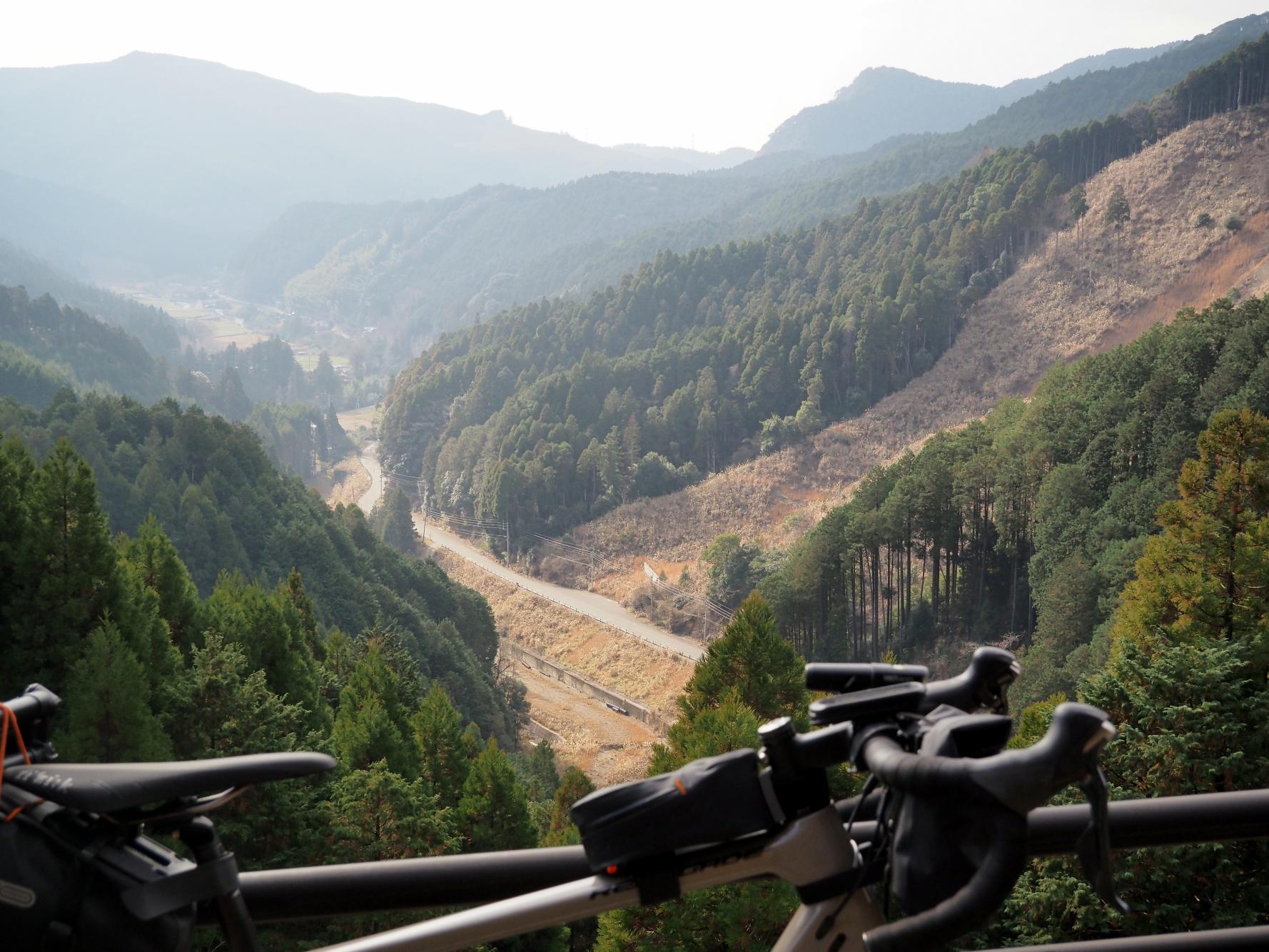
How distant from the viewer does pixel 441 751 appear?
89.3 ft

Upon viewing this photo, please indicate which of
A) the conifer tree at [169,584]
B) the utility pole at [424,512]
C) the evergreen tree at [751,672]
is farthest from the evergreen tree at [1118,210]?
the conifer tree at [169,584]

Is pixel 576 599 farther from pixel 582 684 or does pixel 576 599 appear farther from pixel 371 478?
pixel 371 478

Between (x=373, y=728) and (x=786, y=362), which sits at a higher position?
(x=786, y=362)

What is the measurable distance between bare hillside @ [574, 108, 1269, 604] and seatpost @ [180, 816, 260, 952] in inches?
2861

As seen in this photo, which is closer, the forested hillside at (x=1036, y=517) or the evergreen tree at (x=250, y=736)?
the evergreen tree at (x=250, y=736)

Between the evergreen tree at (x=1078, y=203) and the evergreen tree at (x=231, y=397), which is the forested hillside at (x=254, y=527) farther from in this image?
the evergreen tree at (x=231, y=397)

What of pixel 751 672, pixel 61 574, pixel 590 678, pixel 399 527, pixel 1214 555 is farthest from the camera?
pixel 399 527

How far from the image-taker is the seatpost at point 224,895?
69.0 inches

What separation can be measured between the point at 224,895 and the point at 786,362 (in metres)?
97.4

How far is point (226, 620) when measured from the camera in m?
28.0

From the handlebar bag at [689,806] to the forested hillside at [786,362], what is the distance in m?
85.9

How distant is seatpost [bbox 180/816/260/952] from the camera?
1.75m

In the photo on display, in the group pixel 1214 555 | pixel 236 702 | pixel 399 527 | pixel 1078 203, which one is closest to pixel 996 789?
pixel 1214 555

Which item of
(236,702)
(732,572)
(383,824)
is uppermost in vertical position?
(236,702)
